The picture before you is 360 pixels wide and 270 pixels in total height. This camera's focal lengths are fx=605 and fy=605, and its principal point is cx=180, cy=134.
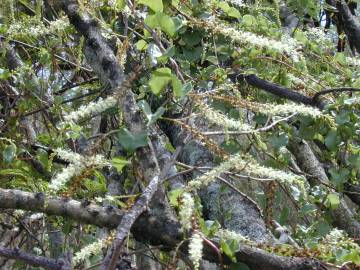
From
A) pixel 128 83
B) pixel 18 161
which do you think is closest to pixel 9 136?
pixel 18 161

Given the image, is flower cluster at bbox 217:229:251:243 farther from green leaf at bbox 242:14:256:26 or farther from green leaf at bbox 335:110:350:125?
green leaf at bbox 242:14:256:26

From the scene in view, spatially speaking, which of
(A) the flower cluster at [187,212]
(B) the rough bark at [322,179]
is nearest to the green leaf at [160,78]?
(A) the flower cluster at [187,212]

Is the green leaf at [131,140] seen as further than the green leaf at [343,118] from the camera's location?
A: No

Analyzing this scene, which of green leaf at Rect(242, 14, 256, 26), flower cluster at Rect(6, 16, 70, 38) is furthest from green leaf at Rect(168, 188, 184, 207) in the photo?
green leaf at Rect(242, 14, 256, 26)

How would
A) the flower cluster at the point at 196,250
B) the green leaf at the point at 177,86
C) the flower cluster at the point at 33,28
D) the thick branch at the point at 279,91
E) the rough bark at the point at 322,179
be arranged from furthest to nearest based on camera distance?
1. the rough bark at the point at 322,179
2. the thick branch at the point at 279,91
3. the flower cluster at the point at 33,28
4. the green leaf at the point at 177,86
5. the flower cluster at the point at 196,250

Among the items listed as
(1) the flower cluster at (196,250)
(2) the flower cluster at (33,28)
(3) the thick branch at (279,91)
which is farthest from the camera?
(3) the thick branch at (279,91)

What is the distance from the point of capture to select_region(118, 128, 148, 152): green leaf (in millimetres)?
1160

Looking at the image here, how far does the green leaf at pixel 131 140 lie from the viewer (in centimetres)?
116

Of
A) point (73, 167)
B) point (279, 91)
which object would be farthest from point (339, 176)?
point (73, 167)

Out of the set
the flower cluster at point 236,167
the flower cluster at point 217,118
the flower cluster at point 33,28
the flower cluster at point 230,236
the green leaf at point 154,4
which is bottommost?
the flower cluster at point 230,236

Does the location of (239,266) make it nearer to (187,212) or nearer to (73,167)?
(187,212)

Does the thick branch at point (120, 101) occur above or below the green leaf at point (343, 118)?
above

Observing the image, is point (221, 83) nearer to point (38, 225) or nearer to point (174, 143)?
point (174, 143)

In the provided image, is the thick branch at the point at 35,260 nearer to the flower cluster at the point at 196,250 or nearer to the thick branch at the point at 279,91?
the flower cluster at the point at 196,250
